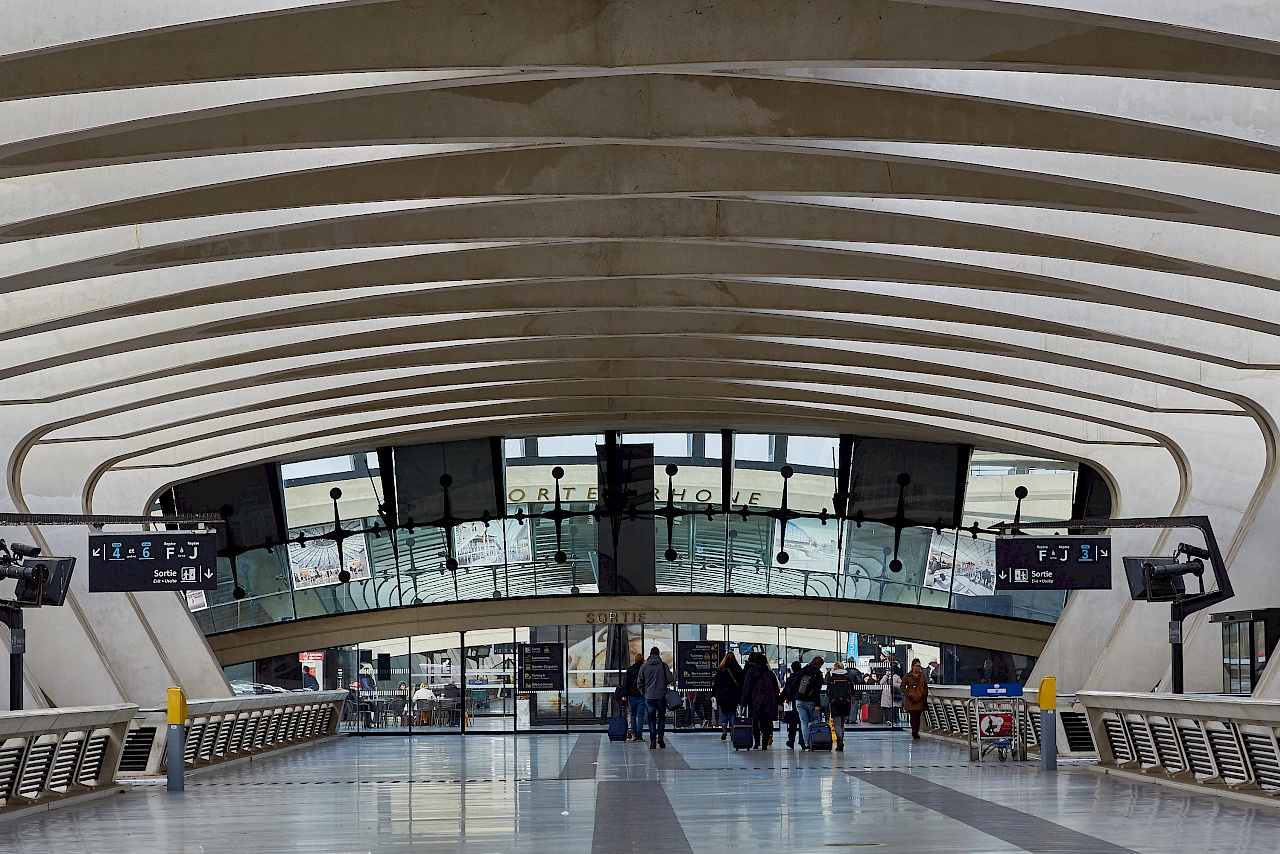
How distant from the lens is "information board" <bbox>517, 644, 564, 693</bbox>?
35.6 metres

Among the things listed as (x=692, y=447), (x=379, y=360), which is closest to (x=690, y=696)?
(x=692, y=447)

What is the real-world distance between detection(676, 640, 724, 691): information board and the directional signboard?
52.8 feet

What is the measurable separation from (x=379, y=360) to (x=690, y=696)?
47.7 ft

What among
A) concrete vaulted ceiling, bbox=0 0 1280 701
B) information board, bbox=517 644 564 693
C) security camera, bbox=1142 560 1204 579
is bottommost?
information board, bbox=517 644 564 693

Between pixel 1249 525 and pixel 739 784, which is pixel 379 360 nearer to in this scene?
pixel 739 784

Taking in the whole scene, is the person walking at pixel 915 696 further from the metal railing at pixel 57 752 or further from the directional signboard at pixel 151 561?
the metal railing at pixel 57 752

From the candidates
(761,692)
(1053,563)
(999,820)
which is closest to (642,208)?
(999,820)

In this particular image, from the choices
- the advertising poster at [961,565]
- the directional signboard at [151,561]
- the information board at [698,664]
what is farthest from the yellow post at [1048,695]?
the advertising poster at [961,565]

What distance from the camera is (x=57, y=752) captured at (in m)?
15.4

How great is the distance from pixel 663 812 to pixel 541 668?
2259 cm

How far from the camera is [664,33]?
34.9ft

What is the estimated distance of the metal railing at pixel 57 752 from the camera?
556 inches

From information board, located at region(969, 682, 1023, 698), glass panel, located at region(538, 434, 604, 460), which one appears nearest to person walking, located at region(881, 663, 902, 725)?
glass panel, located at region(538, 434, 604, 460)

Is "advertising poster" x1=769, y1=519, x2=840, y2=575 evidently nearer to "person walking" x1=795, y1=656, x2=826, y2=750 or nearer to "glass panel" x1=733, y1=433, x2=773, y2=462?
"glass panel" x1=733, y1=433, x2=773, y2=462
